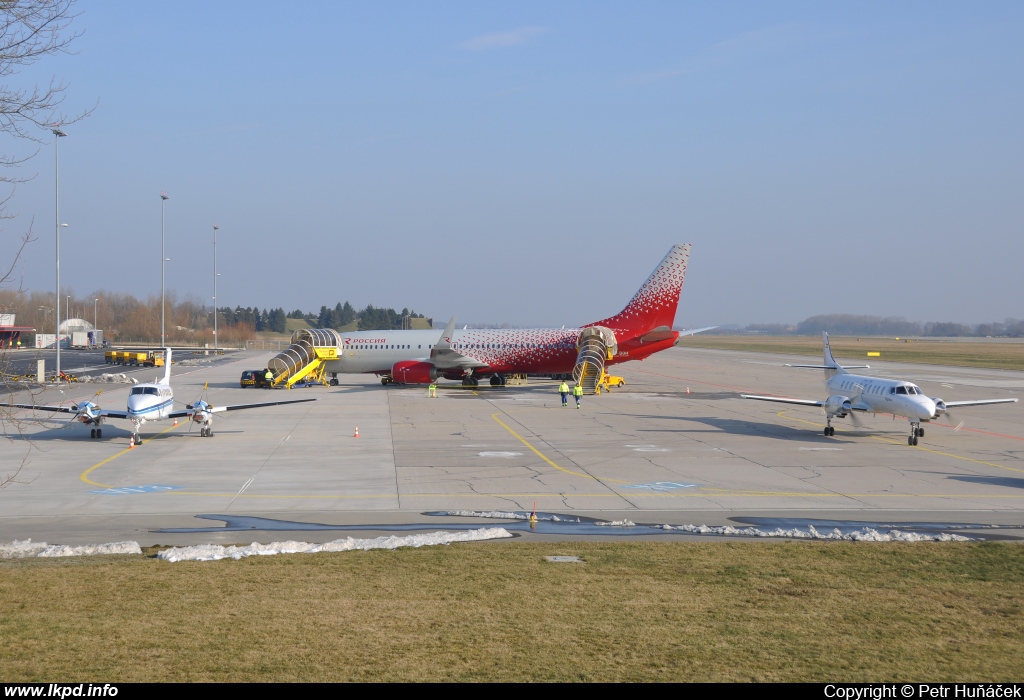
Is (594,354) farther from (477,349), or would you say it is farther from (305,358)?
(305,358)

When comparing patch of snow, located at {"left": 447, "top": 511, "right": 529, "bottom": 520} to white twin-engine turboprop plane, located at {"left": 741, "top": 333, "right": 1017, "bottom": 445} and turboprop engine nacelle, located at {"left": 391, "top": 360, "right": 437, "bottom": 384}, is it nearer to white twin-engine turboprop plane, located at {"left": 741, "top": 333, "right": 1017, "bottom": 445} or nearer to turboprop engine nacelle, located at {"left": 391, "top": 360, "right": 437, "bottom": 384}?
white twin-engine turboprop plane, located at {"left": 741, "top": 333, "right": 1017, "bottom": 445}

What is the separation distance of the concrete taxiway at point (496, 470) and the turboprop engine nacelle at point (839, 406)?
116cm

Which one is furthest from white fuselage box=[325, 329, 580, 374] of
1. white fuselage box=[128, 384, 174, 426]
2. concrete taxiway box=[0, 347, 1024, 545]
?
white fuselage box=[128, 384, 174, 426]

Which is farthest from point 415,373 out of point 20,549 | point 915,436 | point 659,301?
point 20,549

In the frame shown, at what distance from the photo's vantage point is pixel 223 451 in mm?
30516

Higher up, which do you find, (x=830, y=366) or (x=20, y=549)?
(x=830, y=366)

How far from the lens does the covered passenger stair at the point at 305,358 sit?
6241cm

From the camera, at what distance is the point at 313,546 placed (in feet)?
53.2

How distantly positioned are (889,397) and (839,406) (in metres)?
2.38

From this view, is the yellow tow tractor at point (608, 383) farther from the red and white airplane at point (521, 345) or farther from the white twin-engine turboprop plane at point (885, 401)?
the white twin-engine turboprop plane at point (885, 401)

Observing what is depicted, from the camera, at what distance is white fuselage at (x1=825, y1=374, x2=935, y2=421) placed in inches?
1272

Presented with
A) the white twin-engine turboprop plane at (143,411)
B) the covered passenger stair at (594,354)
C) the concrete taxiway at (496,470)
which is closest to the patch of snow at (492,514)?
the concrete taxiway at (496,470)

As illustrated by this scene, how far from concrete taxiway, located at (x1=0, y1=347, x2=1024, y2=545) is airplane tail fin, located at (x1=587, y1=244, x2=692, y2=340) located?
51.0 feet
